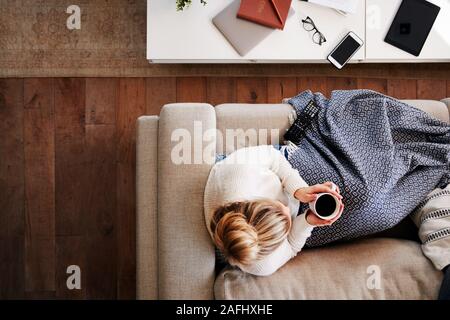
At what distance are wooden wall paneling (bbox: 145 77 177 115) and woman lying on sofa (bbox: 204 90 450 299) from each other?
0.66 m

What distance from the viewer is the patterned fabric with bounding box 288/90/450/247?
1315mm

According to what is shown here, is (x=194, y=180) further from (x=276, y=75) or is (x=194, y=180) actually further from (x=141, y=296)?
(x=276, y=75)

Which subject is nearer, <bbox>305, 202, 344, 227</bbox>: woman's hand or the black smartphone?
<bbox>305, 202, 344, 227</bbox>: woman's hand

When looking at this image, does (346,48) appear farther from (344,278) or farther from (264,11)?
(344,278)

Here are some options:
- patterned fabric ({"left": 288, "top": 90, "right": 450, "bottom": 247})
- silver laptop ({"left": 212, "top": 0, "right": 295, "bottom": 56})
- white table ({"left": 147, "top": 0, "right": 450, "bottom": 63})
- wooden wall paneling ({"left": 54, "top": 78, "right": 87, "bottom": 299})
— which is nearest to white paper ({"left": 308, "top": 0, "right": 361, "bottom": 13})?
white table ({"left": 147, "top": 0, "right": 450, "bottom": 63})

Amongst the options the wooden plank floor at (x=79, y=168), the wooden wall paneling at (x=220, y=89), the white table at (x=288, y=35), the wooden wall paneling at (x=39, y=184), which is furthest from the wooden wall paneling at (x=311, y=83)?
the wooden wall paneling at (x=39, y=184)

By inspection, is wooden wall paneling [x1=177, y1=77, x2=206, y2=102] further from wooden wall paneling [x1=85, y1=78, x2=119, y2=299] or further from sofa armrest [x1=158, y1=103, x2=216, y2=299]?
sofa armrest [x1=158, y1=103, x2=216, y2=299]

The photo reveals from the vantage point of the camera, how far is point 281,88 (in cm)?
194

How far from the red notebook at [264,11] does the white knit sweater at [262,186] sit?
0.45 meters

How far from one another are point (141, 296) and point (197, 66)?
103 cm

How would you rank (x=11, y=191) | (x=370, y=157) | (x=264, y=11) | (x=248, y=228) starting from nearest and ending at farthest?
1. (x=248, y=228)
2. (x=370, y=157)
3. (x=264, y=11)
4. (x=11, y=191)

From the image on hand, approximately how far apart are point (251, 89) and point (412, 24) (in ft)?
2.27

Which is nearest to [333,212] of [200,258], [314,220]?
[314,220]
